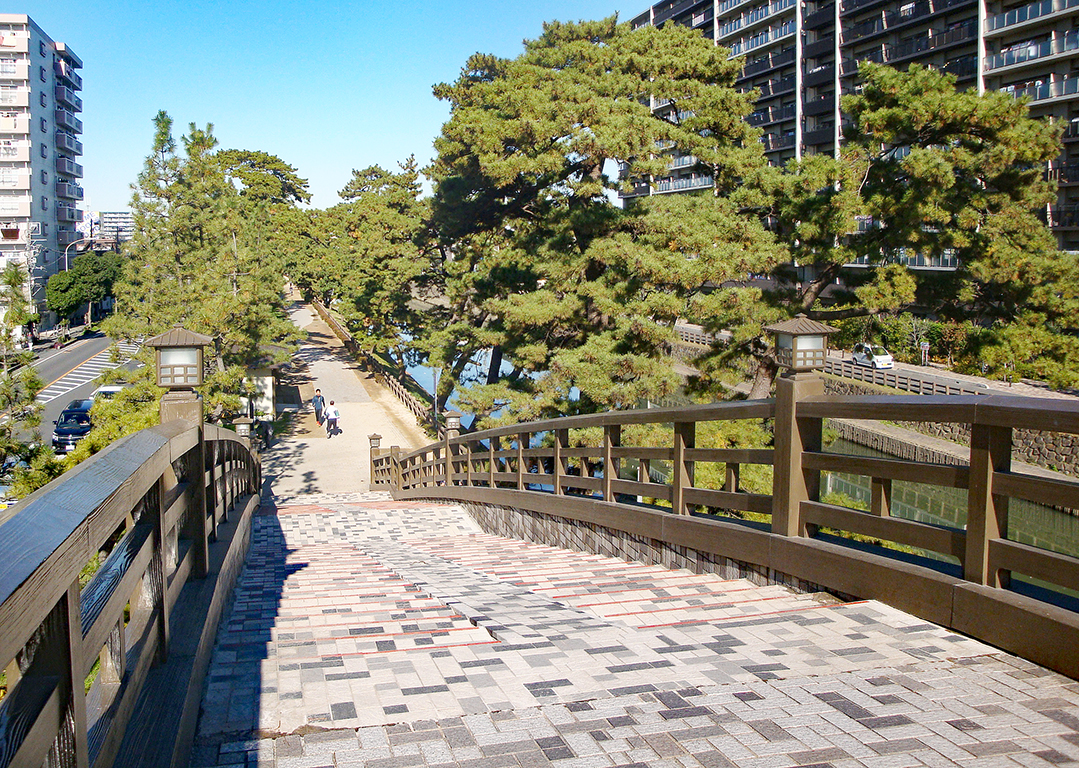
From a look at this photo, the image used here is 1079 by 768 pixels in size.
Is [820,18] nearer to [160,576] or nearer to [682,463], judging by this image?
[682,463]

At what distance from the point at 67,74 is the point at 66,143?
16.9 ft

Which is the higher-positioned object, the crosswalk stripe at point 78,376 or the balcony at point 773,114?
the balcony at point 773,114

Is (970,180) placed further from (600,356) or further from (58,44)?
(58,44)

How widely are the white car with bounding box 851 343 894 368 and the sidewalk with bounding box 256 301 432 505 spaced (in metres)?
16.0

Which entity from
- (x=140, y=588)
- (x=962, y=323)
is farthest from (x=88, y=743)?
(x=962, y=323)

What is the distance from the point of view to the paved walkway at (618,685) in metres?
2.45

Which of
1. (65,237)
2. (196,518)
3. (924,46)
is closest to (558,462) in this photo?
(196,518)

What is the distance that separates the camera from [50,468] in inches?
475

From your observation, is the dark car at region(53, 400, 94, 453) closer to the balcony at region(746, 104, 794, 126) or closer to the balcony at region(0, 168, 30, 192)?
the balcony at region(0, 168, 30, 192)

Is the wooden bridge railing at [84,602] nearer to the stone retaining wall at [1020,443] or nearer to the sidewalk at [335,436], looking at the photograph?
the sidewalk at [335,436]

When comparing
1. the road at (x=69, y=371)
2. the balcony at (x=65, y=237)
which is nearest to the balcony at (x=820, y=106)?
the road at (x=69, y=371)

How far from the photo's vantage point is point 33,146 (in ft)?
177

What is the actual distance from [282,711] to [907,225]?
15115 millimetres

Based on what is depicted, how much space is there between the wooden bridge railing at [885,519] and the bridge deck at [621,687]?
0.14 metres
